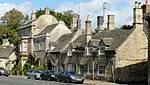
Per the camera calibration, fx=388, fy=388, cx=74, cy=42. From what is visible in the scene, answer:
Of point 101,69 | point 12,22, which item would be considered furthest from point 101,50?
point 12,22

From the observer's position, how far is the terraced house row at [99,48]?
1914 inches

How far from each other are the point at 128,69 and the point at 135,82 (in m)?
1.84

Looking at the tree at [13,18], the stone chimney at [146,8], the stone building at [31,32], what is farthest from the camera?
the tree at [13,18]

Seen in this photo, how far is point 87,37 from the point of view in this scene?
5759cm

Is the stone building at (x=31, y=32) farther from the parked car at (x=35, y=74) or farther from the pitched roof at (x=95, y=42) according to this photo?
the pitched roof at (x=95, y=42)

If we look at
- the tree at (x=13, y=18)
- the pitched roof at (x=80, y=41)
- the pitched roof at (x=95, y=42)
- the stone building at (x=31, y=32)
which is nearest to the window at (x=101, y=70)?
the pitched roof at (x=95, y=42)

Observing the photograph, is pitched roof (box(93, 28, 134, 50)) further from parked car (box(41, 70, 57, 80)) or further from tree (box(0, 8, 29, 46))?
tree (box(0, 8, 29, 46))

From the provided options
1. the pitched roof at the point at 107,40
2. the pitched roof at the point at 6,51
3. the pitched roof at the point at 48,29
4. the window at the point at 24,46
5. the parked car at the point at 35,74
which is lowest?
the parked car at the point at 35,74

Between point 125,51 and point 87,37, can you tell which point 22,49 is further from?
point 125,51

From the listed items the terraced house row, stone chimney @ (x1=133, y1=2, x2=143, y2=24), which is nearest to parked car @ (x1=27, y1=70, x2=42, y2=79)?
the terraced house row

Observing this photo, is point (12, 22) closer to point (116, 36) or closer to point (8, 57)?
point (8, 57)

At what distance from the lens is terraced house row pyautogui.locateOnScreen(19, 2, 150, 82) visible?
160 feet

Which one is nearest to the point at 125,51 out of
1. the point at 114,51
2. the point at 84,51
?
the point at 114,51

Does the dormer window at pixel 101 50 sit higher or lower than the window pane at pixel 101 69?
higher
